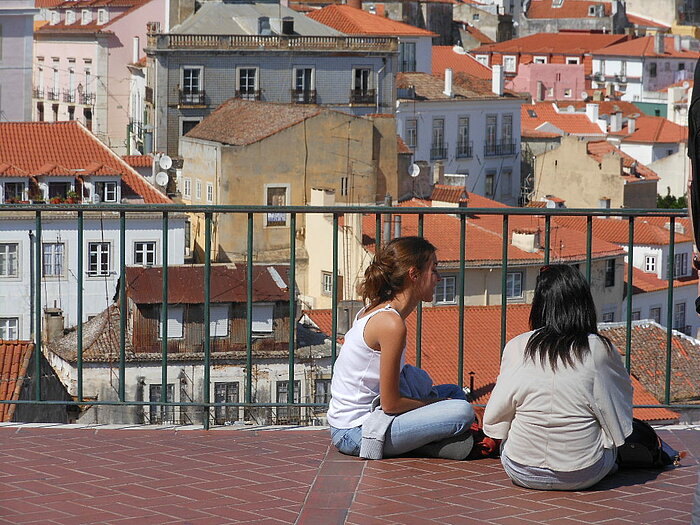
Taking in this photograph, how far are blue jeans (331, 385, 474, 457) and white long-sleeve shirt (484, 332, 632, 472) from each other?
15.7 inches

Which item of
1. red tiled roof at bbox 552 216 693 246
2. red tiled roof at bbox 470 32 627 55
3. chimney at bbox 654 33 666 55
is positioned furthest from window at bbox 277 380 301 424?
chimney at bbox 654 33 666 55

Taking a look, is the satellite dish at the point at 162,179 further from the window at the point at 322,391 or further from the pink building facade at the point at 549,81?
the pink building facade at the point at 549,81

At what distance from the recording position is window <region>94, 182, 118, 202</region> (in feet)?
136

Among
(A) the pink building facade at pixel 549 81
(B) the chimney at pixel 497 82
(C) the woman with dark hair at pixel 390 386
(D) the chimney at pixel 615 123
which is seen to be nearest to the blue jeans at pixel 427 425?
(C) the woman with dark hair at pixel 390 386

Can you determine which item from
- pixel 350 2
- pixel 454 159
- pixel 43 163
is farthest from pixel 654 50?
pixel 43 163

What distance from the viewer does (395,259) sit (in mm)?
6145

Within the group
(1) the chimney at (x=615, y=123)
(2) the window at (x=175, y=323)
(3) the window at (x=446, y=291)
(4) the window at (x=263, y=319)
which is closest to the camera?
(2) the window at (x=175, y=323)

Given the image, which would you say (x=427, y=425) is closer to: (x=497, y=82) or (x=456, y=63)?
(x=497, y=82)

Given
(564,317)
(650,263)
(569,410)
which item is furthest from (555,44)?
(569,410)

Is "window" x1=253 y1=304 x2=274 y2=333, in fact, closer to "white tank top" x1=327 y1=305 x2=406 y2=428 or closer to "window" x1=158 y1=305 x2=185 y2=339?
"window" x1=158 y1=305 x2=185 y2=339

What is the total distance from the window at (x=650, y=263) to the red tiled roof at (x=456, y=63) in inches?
1122

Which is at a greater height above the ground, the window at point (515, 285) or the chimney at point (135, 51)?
the chimney at point (135, 51)

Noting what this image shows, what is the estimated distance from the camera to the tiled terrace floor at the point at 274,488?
5406 mm

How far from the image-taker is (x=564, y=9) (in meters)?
110
